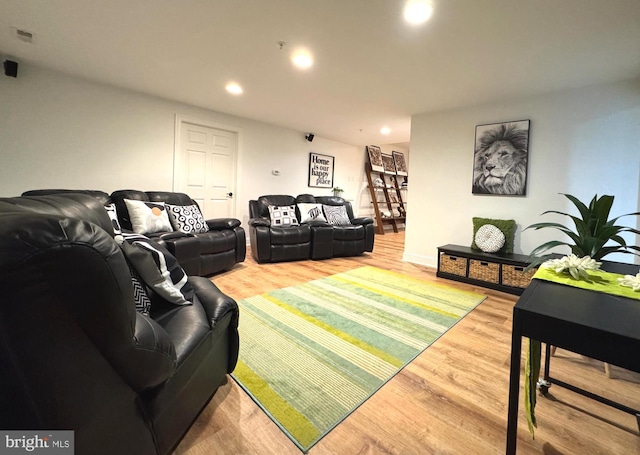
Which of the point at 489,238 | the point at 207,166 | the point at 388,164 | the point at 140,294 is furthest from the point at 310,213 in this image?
the point at 388,164

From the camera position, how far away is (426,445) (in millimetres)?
1105

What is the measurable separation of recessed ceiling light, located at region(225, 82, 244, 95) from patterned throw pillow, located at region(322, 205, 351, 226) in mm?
2066

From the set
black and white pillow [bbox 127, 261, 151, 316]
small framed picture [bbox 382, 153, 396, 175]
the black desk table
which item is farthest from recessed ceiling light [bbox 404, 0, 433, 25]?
small framed picture [bbox 382, 153, 396, 175]

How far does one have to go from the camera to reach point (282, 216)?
4.21 meters

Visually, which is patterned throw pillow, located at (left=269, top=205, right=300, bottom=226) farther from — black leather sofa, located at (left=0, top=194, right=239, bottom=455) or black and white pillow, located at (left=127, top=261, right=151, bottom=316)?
black leather sofa, located at (left=0, top=194, right=239, bottom=455)

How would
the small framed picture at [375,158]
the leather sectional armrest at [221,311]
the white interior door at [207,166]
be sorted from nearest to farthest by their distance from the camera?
the leather sectional armrest at [221,311] < the white interior door at [207,166] < the small framed picture at [375,158]

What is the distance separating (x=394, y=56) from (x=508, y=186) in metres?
2.12

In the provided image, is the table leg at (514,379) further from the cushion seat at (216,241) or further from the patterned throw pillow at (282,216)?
the patterned throw pillow at (282,216)

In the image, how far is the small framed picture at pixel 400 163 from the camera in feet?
25.7

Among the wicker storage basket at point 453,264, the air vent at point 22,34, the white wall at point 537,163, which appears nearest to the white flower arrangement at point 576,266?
the wicker storage basket at point 453,264

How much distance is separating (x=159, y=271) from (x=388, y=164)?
23.4ft

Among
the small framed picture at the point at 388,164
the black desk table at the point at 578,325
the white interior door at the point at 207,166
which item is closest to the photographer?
the black desk table at the point at 578,325

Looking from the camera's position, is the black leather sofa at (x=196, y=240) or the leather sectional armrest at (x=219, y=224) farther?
the leather sectional armrest at (x=219, y=224)

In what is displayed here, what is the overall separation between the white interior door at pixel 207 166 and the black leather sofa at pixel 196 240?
2.38 feet
